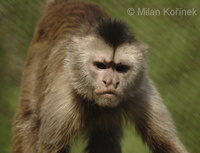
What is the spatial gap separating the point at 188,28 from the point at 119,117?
9.40 ft

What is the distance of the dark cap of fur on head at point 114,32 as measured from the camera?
24.8 ft

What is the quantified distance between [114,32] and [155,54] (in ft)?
8.92

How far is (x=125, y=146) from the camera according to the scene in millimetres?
10086

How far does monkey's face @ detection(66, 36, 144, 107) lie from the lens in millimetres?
7344

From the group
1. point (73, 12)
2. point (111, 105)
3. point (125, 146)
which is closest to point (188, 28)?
point (125, 146)

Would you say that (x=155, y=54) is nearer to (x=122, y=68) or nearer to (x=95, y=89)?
(x=122, y=68)

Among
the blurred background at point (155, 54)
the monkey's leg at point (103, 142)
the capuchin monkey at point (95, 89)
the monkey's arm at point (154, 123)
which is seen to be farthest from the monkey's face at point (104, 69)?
the blurred background at point (155, 54)

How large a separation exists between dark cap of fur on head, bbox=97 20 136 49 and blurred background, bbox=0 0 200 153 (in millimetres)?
2385

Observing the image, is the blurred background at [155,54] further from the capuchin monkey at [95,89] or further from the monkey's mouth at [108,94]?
the monkey's mouth at [108,94]

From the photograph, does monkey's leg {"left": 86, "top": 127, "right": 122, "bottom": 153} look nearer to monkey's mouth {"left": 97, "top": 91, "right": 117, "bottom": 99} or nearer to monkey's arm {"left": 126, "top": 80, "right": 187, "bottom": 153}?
monkey's arm {"left": 126, "top": 80, "right": 187, "bottom": 153}

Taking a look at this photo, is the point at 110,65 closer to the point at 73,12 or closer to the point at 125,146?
the point at 73,12

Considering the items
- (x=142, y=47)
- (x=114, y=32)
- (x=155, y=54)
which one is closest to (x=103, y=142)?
(x=142, y=47)

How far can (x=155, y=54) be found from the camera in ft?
33.7

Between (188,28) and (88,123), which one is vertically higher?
(188,28)
